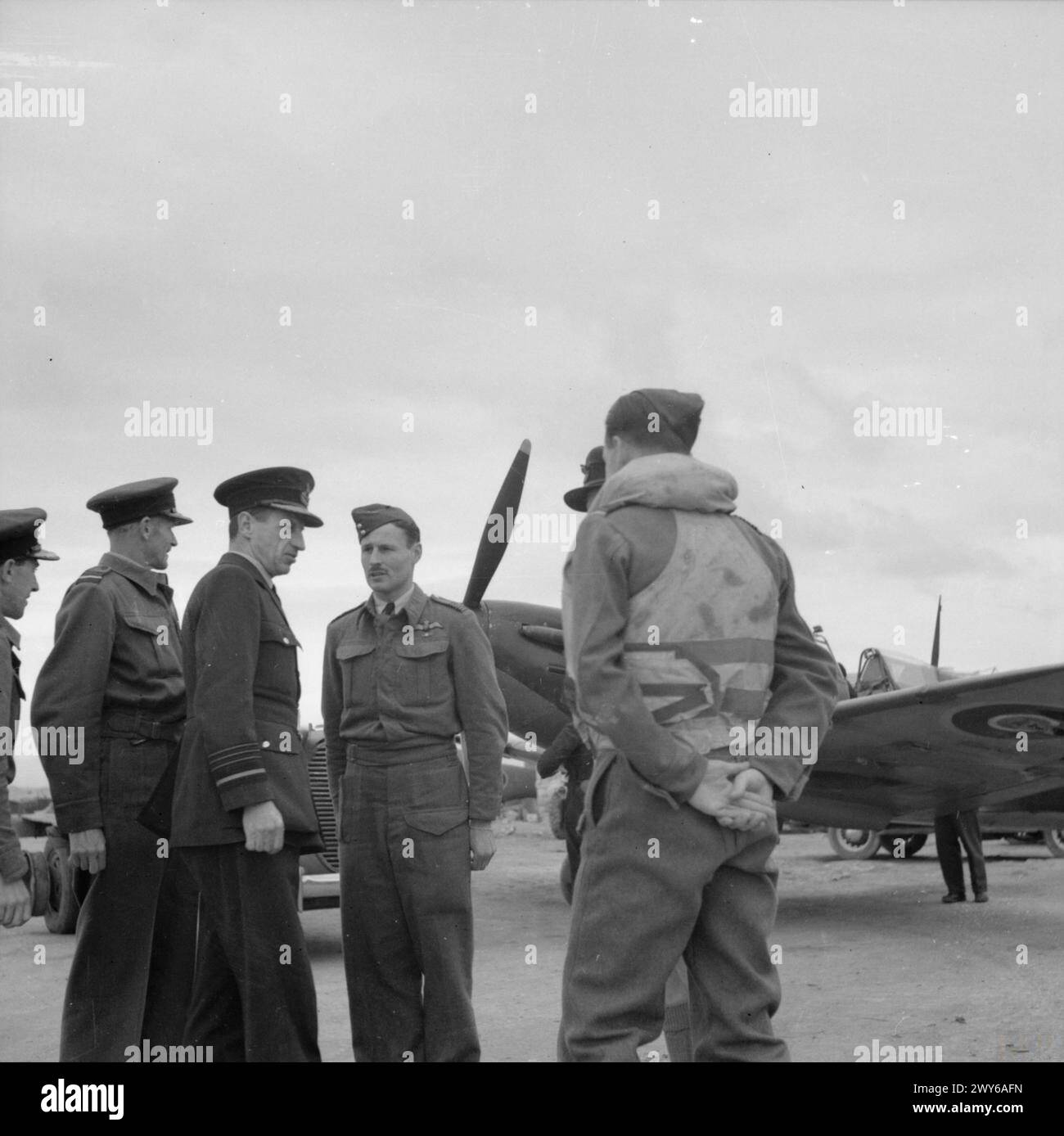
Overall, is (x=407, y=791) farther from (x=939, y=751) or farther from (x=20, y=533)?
(x=939, y=751)

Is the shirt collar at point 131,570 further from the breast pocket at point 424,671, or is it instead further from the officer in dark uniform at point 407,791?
the breast pocket at point 424,671

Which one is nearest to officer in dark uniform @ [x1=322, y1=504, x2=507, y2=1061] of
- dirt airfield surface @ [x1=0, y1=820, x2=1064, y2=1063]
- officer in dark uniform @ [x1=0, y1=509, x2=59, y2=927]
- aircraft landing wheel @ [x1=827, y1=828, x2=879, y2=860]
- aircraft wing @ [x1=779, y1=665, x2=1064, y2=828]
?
dirt airfield surface @ [x1=0, y1=820, x2=1064, y2=1063]

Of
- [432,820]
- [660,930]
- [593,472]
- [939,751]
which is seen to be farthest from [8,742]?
[939,751]

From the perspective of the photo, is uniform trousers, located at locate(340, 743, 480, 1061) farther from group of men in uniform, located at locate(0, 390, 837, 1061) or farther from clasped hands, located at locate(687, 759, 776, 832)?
clasped hands, located at locate(687, 759, 776, 832)

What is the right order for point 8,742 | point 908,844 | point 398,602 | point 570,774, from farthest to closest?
point 908,844, point 570,774, point 398,602, point 8,742

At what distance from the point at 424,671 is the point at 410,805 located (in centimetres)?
45

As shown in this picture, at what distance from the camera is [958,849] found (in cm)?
1020

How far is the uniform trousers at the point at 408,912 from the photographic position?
3828 millimetres

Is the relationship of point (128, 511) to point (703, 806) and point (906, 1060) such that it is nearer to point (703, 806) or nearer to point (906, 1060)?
point (703, 806)

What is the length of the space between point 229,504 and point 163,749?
2.64 feet

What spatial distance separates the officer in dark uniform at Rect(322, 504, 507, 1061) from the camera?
12.7 ft

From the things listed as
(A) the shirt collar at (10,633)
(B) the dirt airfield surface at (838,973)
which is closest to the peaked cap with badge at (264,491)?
(A) the shirt collar at (10,633)

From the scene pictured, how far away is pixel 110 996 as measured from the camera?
382 cm
